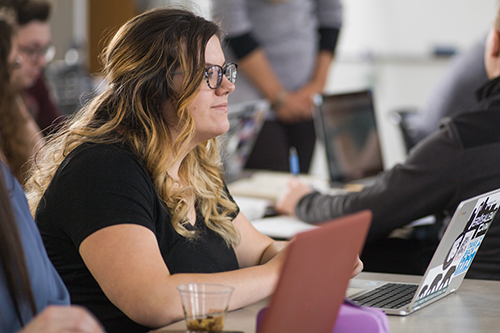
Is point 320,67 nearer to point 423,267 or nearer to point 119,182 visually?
point 423,267

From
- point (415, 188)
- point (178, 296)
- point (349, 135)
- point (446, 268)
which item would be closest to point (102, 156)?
point (178, 296)

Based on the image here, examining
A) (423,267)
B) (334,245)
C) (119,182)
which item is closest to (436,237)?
(423,267)

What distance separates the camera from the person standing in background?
9.13ft

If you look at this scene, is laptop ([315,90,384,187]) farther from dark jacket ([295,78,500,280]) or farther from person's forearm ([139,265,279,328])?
person's forearm ([139,265,279,328])

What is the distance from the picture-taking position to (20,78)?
253 centimetres

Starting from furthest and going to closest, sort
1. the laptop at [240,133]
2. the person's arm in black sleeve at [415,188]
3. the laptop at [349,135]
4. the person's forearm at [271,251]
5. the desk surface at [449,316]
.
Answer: the laptop at [349,135]
the laptop at [240,133]
the person's arm in black sleeve at [415,188]
the person's forearm at [271,251]
the desk surface at [449,316]

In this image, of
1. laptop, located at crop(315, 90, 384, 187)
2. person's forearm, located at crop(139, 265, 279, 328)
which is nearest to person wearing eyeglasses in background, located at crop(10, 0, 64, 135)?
laptop, located at crop(315, 90, 384, 187)

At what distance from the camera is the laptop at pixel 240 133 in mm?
2248

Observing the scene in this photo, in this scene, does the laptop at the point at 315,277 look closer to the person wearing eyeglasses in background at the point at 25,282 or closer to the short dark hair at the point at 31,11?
the person wearing eyeglasses in background at the point at 25,282

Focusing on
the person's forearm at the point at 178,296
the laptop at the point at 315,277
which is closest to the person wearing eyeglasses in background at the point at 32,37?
the person's forearm at the point at 178,296

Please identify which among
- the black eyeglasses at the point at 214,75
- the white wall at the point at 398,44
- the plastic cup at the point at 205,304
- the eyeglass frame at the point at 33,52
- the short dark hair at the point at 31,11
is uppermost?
the short dark hair at the point at 31,11

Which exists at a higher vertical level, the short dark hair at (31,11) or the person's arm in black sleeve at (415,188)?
the short dark hair at (31,11)

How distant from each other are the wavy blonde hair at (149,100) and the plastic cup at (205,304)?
41 cm

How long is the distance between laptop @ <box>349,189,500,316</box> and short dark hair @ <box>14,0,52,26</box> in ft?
6.86
